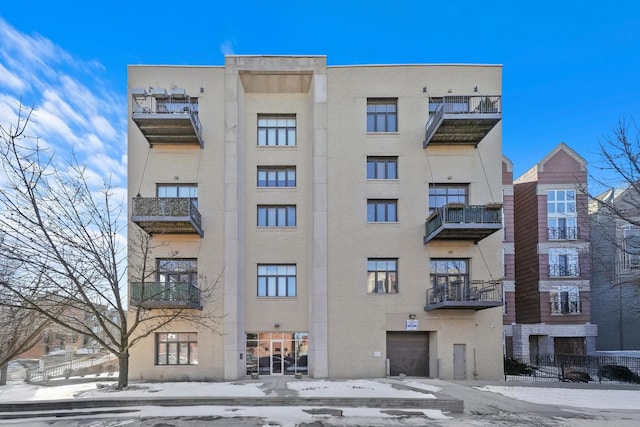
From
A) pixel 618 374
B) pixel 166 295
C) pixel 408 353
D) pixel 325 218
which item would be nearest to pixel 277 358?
pixel 166 295

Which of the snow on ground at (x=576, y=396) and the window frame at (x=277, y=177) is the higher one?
the window frame at (x=277, y=177)

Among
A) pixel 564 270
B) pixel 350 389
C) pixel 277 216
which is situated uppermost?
pixel 277 216

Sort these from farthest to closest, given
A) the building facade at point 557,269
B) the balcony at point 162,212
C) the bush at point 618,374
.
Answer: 1. the building facade at point 557,269
2. the bush at point 618,374
3. the balcony at point 162,212

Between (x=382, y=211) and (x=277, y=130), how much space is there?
300 inches

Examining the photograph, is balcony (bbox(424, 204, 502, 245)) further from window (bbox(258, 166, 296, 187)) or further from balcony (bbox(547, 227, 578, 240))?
balcony (bbox(547, 227, 578, 240))

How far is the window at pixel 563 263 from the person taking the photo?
89.4ft

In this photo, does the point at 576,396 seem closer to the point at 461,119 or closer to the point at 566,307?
Result: the point at 566,307

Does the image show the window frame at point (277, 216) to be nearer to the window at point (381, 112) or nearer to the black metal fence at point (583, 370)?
the window at point (381, 112)

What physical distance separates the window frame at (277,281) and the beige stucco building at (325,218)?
56 mm

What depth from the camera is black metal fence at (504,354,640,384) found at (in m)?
20.7

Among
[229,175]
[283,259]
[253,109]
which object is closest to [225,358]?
[283,259]

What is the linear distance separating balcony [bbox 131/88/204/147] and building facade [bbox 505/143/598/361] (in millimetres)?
23288

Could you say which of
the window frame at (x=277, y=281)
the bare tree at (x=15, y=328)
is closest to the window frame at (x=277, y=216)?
the window frame at (x=277, y=281)

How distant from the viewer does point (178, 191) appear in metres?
21.4
